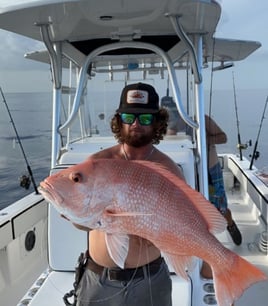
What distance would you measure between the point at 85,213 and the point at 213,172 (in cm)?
294

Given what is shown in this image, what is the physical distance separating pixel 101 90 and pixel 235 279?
3047mm

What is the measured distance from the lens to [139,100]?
1.86 m

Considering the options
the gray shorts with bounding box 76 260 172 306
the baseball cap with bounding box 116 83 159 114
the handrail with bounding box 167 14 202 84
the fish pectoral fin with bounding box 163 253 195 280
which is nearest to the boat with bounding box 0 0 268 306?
the handrail with bounding box 167 14 202 84

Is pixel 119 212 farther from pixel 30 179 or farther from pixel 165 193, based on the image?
pixel 30 179

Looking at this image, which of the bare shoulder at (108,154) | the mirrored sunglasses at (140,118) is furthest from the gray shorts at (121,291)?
the mirrored sunglasses at (140,118)

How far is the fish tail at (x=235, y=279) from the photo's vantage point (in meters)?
1.38

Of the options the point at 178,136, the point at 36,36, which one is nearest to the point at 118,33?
the point at 36,36

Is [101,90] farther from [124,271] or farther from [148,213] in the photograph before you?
[148,213]

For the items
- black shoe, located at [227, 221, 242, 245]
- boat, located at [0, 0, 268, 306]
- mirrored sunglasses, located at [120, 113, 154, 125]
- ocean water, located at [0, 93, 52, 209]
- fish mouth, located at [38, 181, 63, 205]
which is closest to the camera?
fish mouth, located at [38, 181, 63, 205]

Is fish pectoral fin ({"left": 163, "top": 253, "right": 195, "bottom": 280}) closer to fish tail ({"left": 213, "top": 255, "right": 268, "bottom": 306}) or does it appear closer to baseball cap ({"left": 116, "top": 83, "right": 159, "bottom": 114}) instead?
fish tail ({"left": 213, "top": 255, "right": 268, "bottom": 306})

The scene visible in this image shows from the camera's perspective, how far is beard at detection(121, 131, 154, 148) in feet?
6.06

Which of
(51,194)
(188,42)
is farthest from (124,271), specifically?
(188,42)

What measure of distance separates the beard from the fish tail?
2.21ft

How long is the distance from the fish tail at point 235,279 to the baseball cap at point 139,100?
0.76 meters
